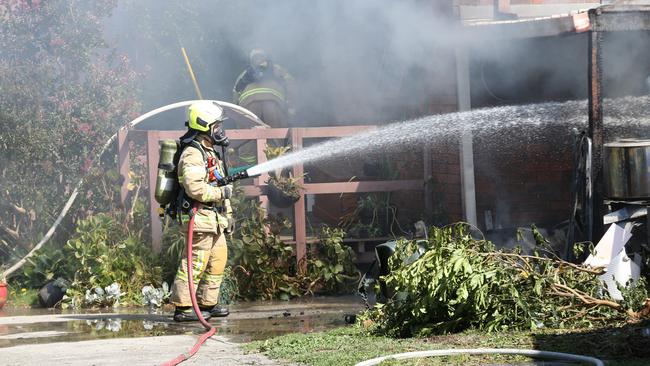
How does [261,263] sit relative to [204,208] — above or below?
below

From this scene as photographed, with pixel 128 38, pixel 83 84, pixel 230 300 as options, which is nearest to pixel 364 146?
pixel 230 300

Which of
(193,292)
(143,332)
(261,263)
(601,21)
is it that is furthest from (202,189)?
(601,21)

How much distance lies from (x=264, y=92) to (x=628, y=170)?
5934 millimetres

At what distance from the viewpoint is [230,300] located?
10430 mm

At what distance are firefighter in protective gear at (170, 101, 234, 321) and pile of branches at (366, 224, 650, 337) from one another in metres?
2.11

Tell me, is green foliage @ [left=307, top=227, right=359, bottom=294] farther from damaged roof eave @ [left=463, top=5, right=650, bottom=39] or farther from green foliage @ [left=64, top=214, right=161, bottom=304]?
damaged roof eave @ [left=463, top=5, right=650, bottom=39]

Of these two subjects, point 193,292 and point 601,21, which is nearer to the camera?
point 193,292

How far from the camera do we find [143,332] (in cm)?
841

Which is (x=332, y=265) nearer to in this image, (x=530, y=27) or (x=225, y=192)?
(x=225, y=192)

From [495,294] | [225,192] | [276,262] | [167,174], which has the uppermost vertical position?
[167,174]

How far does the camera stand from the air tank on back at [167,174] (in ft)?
28.8

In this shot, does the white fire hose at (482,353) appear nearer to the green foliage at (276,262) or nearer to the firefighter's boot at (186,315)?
the firefighter's boot at (186,315)

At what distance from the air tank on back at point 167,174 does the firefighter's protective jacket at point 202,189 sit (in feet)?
0.40

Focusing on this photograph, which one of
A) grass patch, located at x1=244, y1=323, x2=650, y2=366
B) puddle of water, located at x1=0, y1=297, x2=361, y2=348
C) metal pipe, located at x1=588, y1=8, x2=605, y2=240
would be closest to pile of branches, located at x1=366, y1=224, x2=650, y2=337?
grass patch, located at x1=244, y1=323, x2=650, y2=366
